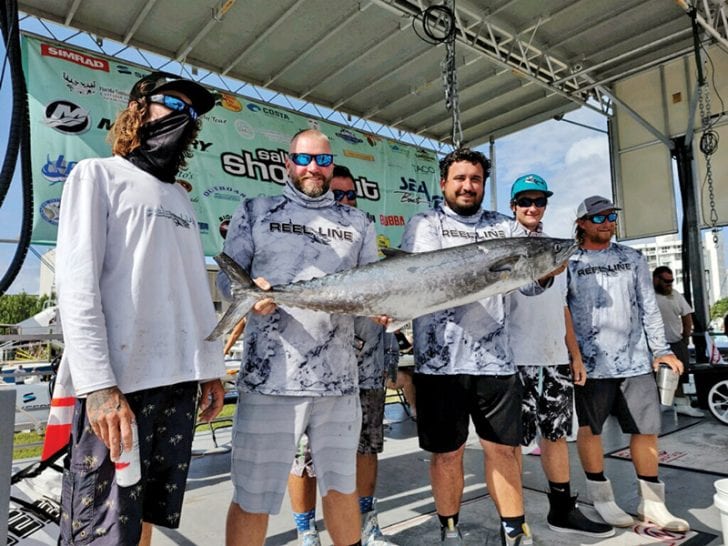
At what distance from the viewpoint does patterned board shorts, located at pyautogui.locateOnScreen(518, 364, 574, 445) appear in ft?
10.7

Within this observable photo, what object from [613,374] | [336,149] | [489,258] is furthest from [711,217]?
[489,258]

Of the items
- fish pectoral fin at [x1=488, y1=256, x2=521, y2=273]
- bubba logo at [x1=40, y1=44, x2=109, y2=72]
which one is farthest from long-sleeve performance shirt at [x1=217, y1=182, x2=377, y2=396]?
bubba logo at [x1=40, y1=44, x2=109, y2=72]

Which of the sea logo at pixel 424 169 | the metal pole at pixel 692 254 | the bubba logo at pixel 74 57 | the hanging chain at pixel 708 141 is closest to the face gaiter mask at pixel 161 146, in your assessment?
the bubba logo at pixel 74 57

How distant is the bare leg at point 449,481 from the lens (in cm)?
269

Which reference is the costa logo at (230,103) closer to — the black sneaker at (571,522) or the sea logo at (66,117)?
the sea logo at (66,117)

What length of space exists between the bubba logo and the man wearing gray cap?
212 inches

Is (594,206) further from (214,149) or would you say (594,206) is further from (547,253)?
(214,149)

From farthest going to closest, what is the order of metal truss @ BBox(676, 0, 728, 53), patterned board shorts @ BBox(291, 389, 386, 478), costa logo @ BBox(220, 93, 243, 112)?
1. metal truss @ BBox(676, 0, 728, 53)
2. costa logo @ BBox(220, 93, 243, 112)
3. patterned board shorts @ BBox(291, 389, 386, 478)

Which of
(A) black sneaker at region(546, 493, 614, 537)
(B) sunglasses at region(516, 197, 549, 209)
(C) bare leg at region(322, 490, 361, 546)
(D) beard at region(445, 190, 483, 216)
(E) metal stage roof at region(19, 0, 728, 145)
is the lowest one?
(A) black sneaker at region(546, 493, 614, 537)

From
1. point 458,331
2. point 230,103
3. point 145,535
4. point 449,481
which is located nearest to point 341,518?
point 449,481

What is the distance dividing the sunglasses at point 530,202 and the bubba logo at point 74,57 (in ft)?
16.4

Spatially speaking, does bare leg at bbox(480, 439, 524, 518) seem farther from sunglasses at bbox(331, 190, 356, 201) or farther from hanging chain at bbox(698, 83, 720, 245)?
hanging chain at bbox(698, 83, 720, 245)

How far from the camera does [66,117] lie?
5.38 m

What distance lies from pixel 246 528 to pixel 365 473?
1133 millimetres
